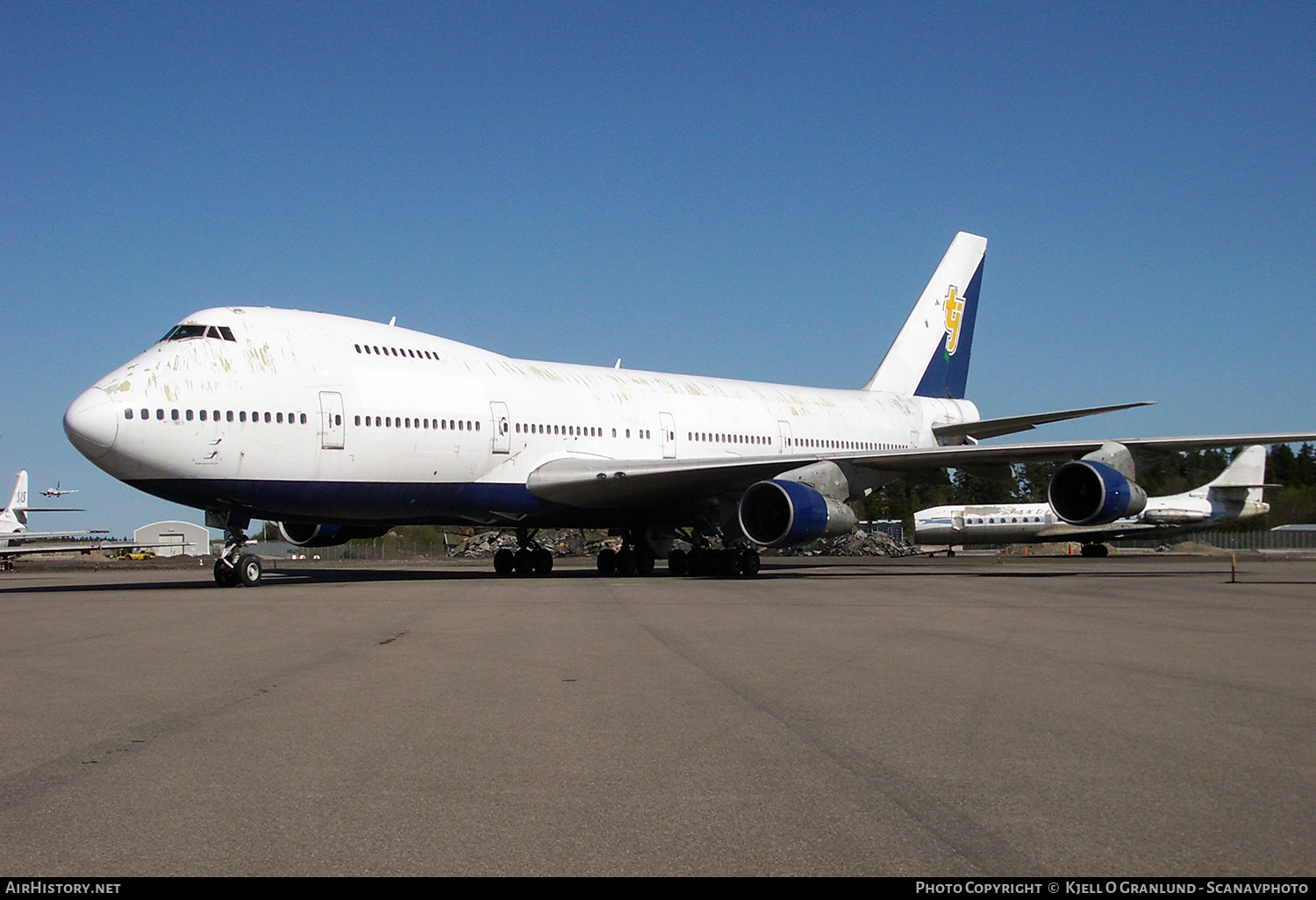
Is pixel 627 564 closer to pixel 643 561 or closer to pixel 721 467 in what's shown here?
pixel 643 561

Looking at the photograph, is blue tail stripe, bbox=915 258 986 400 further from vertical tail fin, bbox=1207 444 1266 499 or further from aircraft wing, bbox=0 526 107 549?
aircraft wing, bbox=0 526 107 549

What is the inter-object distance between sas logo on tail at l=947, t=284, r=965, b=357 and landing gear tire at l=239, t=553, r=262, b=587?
2364cm

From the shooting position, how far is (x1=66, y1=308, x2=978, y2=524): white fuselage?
729 inches

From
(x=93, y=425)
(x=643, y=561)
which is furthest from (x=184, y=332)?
(x=643, y=561)

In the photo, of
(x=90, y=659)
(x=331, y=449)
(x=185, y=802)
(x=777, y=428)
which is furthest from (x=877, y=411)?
(x=185, y=802)

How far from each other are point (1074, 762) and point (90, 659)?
761cm

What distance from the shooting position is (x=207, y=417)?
18.8 metres

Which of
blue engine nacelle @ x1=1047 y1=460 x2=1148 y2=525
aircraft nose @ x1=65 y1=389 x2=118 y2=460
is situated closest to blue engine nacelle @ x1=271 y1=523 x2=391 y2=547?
aircraft nose @ x1=65 y1=389 x2=118 y2=460

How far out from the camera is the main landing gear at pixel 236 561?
64.4ft

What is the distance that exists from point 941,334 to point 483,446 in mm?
18696

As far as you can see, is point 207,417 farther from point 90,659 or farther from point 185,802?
point 185,802

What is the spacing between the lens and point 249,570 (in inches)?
776

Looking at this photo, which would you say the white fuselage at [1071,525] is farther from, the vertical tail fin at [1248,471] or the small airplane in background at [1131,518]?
the vertical tail fin at [1248,471]

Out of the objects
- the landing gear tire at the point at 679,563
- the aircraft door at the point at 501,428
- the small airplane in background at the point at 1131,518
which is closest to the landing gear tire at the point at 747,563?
the landing gear tire at the point at 679,563
